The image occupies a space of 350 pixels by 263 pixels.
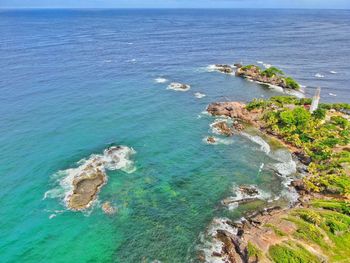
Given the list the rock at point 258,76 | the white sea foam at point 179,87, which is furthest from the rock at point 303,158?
the rock at point 258,76

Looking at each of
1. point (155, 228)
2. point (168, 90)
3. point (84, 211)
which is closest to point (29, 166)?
point (84, 211)

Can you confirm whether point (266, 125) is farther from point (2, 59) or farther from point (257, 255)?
point (2, 59)

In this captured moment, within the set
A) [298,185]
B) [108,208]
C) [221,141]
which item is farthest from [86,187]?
[298,185]

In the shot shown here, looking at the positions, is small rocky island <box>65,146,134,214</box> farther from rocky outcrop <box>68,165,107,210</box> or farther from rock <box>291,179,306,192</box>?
rock <box>291,179,306,192</box>

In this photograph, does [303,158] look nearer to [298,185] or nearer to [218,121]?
[298,185]

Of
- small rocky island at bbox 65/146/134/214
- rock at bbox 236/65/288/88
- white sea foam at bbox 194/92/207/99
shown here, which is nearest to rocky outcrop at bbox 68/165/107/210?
small rocky island at bbox 65/146/134/214

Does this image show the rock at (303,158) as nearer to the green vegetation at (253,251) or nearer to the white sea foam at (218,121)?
the white sea foam at (218,121)

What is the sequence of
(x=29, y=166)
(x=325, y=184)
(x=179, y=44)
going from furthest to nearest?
(x=179, y=44) → (x=29, y=166) → (x=325, y=184)
